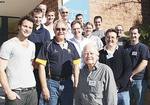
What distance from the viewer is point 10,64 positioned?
5.56 m

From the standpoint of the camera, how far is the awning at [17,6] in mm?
14878

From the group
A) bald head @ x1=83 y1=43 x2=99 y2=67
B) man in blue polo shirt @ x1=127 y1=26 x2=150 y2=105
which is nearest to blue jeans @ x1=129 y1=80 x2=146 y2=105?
man in blue polo shirt @ x1=127 y1=26 x2=150 y2=105

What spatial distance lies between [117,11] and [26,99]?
21.5 feet

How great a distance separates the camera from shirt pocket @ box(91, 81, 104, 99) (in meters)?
5.46

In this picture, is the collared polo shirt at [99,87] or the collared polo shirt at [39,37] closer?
the collared polo shirt at [99,87]

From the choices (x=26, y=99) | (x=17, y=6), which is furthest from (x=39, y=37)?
(x=17, y=6)

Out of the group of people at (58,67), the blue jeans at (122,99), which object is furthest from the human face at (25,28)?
the blue jeans at (122,99)

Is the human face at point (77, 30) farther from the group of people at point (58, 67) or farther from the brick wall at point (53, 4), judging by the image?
the brick wall at point (53, 4)

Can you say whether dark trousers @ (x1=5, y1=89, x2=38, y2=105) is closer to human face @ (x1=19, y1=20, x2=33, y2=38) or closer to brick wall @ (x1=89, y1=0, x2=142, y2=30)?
human face @ (x1=19, y1=20, x2=33, y2=38)

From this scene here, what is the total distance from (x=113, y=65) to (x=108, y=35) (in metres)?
0.49

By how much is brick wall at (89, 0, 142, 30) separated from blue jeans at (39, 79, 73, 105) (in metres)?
5.15

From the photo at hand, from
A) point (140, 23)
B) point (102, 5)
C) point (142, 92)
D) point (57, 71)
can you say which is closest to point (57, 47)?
point (57, 71)

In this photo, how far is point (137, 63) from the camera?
26.1 ft

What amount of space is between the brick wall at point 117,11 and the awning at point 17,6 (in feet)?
11.0
